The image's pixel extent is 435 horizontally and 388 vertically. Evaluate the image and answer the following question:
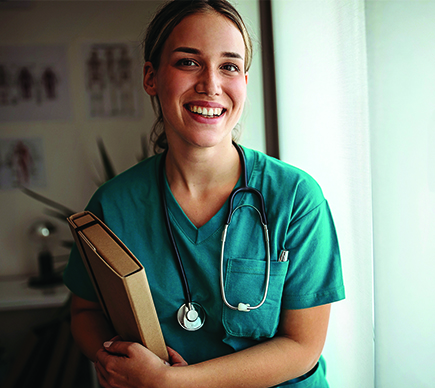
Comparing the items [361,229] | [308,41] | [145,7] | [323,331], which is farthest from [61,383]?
[145,7]

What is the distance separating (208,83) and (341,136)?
33cm

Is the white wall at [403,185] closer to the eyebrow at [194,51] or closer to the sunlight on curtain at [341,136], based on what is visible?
the sunlight on curtain at [341,136]

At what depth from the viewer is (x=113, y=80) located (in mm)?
2543

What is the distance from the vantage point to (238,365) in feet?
2.47

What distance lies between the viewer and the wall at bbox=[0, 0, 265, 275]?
245 cm

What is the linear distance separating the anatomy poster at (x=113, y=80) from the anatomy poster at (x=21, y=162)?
0.49 metres

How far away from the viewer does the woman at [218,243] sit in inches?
30.1

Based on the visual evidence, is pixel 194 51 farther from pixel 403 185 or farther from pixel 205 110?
pixel 403 185

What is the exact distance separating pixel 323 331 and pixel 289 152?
0.63m

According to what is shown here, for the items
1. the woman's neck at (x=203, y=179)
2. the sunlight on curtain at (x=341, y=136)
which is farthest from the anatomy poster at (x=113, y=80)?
the woman's neck at (x=203, y=179)

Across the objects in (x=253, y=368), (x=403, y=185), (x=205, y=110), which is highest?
(x=205, y=110)

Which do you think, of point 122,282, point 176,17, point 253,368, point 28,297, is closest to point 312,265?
point 253,368

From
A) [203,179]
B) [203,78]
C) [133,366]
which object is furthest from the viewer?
[203,179]

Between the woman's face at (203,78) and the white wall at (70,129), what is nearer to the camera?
the woman's face at (203,78)
